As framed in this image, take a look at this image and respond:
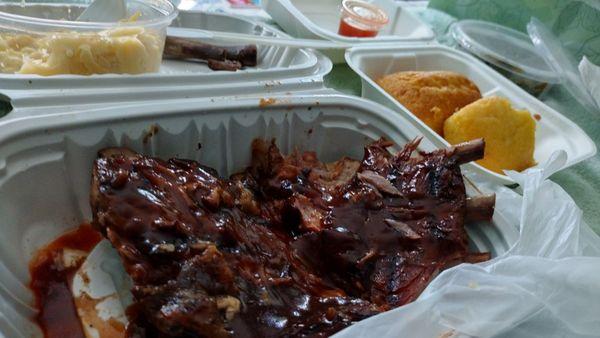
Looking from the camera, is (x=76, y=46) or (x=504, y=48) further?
(x=504, y=48)

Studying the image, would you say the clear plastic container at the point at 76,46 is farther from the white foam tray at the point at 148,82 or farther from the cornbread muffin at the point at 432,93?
the cornbread muffin at the point at 432,93

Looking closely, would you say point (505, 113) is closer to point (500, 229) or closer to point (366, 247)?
point (500, 229)

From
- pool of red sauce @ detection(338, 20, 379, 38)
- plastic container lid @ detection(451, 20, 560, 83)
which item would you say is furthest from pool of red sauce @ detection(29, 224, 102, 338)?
plastic container lid @ detection(451, 20, 560, 83)

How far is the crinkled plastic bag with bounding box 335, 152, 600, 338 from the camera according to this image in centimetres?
82

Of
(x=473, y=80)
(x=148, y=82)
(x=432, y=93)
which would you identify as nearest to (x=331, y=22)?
(x=473, y=80)

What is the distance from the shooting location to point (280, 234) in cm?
112

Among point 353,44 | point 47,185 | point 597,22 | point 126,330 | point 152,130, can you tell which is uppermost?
point 597,22

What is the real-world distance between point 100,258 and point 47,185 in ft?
0.69

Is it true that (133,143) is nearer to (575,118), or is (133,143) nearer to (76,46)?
(76,46)

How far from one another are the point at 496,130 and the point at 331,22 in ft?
4.49

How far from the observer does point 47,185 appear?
108cm

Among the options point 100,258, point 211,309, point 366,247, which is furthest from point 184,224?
point 366,247

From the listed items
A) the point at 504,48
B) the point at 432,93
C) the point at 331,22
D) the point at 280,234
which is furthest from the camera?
the point at 331,22

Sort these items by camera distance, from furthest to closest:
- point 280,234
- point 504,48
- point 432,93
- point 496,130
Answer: point 504,48 < point 432,93 < point 496,130 < point 280,234
